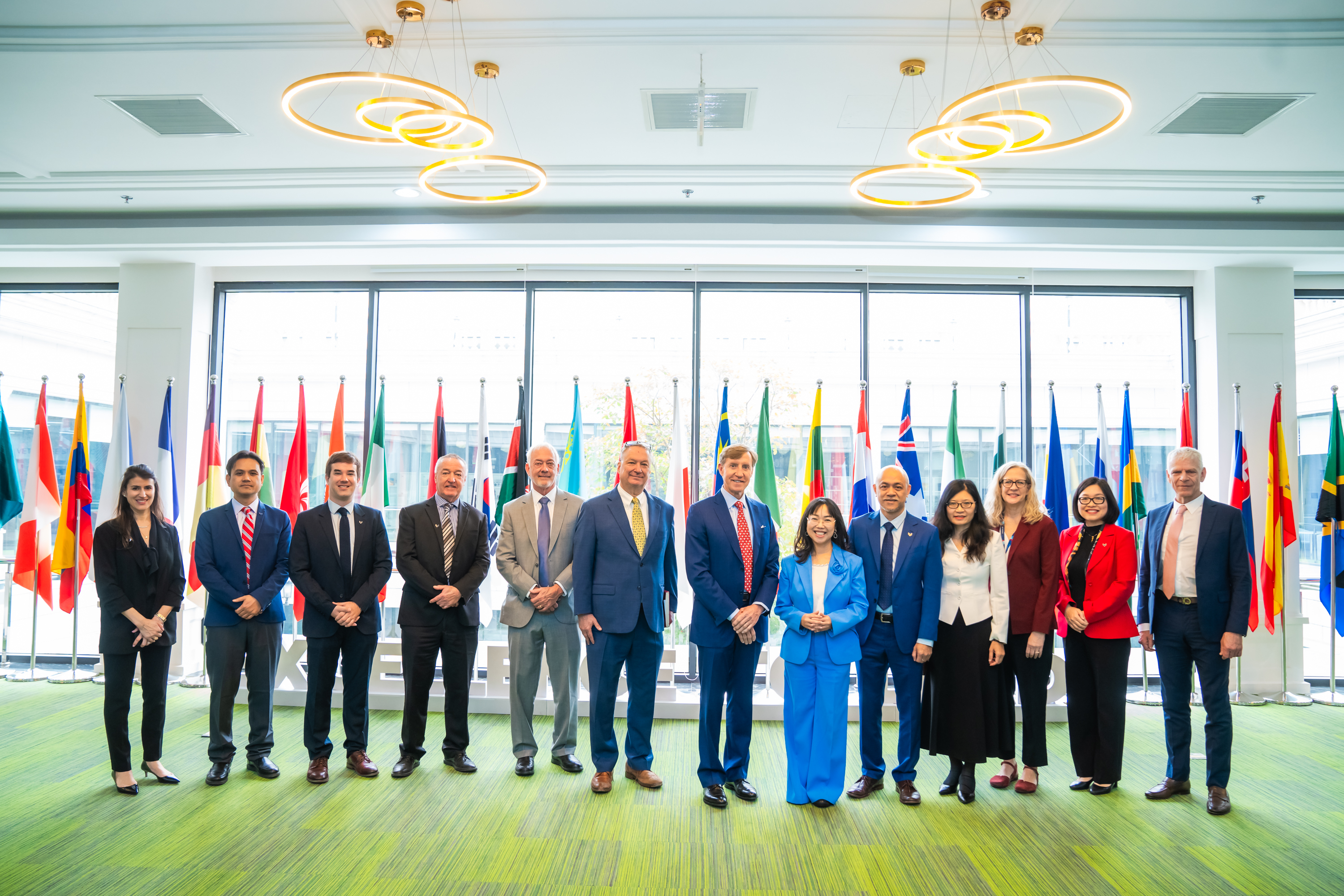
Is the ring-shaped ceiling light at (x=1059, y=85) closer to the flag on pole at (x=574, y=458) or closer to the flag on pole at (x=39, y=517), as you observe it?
the flag on pole at (x=574, y=458)

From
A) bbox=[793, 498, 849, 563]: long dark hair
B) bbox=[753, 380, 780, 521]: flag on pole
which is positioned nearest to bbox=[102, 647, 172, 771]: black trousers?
bbox=[793, 498, 849, 563]: long dark hair

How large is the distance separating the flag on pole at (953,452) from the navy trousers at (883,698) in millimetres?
2727

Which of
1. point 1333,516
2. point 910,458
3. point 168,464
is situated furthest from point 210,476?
point 1333,516

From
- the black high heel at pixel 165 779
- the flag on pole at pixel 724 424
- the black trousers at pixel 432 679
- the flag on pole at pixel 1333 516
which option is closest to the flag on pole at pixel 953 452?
the flag on pole at pixel 724 424

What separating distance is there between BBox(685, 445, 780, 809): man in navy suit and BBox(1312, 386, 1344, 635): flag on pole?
4.46 meters

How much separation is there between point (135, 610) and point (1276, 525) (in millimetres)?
7872

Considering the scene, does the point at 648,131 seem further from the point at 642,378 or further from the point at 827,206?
the point at 642,378

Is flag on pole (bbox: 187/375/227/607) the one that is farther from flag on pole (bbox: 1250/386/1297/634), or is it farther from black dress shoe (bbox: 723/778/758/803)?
flag on pole (bbox: 1250/386/1297/634)

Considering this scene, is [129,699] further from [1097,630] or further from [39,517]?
[1097,630]

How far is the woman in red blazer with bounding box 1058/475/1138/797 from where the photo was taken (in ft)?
14.2

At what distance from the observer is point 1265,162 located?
18.5ft

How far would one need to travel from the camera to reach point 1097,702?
14.4ft

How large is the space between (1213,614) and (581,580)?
11.0 ft

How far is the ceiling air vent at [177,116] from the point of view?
4949 millimetres
